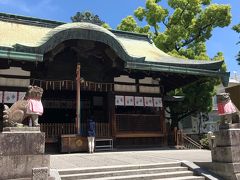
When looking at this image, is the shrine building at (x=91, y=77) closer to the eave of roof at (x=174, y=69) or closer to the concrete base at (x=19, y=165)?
the eave of roof at (x=174, y=69)

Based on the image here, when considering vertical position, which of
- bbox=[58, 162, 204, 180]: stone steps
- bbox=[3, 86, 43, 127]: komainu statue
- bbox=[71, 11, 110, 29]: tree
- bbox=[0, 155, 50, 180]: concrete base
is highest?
bbox=[71, 11, 110, 29]: tree

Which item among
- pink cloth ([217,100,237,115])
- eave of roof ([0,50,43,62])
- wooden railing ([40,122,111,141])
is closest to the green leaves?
wooden railing ([40,122,111,141])

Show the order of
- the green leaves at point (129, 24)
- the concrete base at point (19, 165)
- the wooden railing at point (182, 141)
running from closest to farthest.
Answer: the concrete base at point (19, 165), the wooden railing at point (182, 141), the green leaves at point (129, 24)

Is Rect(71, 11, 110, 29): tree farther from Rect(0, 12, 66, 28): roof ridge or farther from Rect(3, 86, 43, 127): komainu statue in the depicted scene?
Rect(3, 86, 43, 127): komainu statue

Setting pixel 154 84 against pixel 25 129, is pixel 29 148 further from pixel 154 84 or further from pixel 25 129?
pixel 154 84

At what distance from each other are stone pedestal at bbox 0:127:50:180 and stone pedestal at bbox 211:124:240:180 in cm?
544

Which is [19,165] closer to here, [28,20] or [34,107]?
[34,107]

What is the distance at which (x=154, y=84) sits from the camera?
60.8 ft

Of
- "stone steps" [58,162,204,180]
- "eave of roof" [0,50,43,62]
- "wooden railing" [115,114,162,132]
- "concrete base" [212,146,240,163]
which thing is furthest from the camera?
"wooden railing" [115,114,162,132]

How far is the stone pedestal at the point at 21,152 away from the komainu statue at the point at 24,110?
0.24 meters

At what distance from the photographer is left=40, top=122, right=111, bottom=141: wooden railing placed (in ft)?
49.3

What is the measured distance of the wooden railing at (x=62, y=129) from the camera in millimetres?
15023

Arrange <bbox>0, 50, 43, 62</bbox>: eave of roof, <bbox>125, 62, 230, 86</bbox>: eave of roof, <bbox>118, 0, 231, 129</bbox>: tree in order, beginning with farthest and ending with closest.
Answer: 1. <bbox>118, 0, 231, 129</bbox>: tree
2. <bbox>125, 62, 230, 86</bbox>: eave of roof
3. <bbox>0, 50, 43, 62</bbox>: eave of roof

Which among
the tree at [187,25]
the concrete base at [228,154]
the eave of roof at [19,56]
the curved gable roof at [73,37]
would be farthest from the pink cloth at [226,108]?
the tree at [187,25]
